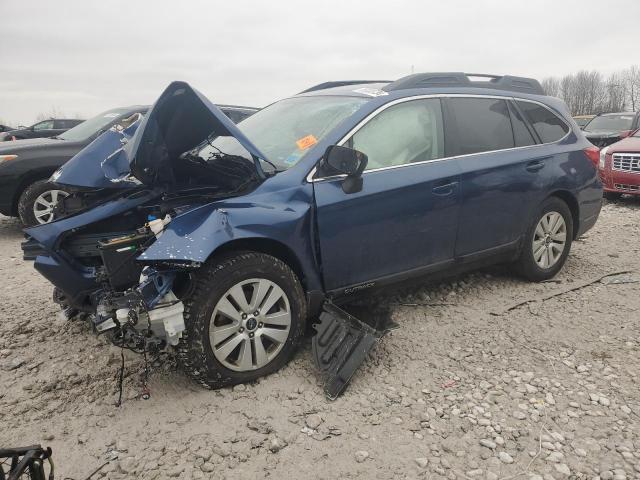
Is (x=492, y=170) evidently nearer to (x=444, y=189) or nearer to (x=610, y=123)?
(x=444, y=189)

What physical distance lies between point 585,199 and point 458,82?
5.66 feet

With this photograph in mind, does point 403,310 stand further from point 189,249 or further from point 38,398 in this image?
point 38,398

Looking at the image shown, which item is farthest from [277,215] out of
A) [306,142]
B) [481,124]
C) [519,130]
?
[519,130]

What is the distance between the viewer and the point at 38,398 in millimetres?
2797

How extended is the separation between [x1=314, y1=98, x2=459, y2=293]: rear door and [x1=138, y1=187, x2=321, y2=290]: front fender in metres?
0.11

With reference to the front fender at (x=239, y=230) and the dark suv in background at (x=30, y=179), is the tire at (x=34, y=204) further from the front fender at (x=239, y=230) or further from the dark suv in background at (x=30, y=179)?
the front fender at (x=239, y=230)

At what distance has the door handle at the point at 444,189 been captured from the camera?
3457mm

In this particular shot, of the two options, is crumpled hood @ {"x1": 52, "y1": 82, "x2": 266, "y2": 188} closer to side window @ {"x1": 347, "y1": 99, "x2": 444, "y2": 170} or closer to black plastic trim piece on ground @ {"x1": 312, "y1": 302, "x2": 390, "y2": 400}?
side window @ {"x1": 347, "y1": 99, "x2": 444, "y2": 170}

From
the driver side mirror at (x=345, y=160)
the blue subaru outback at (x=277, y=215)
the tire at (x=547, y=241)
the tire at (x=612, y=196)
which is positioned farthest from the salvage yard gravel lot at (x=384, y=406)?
the tire at (x=612, y=196)

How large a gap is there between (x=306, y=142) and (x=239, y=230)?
34.0 inches

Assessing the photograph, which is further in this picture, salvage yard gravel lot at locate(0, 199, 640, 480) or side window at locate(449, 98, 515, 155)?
side window at locate(449, 98, 515, 155)

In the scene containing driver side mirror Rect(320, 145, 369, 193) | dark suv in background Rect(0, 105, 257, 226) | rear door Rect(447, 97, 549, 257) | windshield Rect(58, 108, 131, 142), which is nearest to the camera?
driver side mirror Rect(320, 145, 369, 193)

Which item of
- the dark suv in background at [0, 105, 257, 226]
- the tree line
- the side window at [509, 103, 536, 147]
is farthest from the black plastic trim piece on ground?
the tree line

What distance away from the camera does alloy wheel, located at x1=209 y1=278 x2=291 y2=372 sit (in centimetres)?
271
